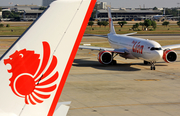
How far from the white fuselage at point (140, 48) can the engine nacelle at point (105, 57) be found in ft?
9.09

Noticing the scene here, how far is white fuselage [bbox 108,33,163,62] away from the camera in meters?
30.8

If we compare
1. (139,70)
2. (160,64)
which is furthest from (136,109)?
(160,64)

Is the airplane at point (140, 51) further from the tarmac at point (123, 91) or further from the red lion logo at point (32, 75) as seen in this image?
the red lion logo at point (32, 75)

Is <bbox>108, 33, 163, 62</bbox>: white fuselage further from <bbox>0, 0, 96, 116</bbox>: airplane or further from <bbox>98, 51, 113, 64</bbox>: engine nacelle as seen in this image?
<bbox>0, 0, 96, 116</bbox>: airplane

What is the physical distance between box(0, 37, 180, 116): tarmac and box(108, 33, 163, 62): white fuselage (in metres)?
1.75

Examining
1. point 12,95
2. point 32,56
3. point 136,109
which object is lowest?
point 136,109

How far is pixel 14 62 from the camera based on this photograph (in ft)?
25.0

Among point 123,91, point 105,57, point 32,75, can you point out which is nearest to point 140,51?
point 105,57

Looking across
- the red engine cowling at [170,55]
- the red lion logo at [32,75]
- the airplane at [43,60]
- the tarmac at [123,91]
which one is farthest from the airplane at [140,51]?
the red lion logo at [32,75]

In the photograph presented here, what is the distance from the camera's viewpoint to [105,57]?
36.0 meters

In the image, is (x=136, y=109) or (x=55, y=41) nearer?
(x=55, y=41)

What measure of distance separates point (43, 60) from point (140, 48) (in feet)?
85.6

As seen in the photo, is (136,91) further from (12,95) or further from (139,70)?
(12,95)

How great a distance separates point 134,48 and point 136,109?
17969 millimetres
